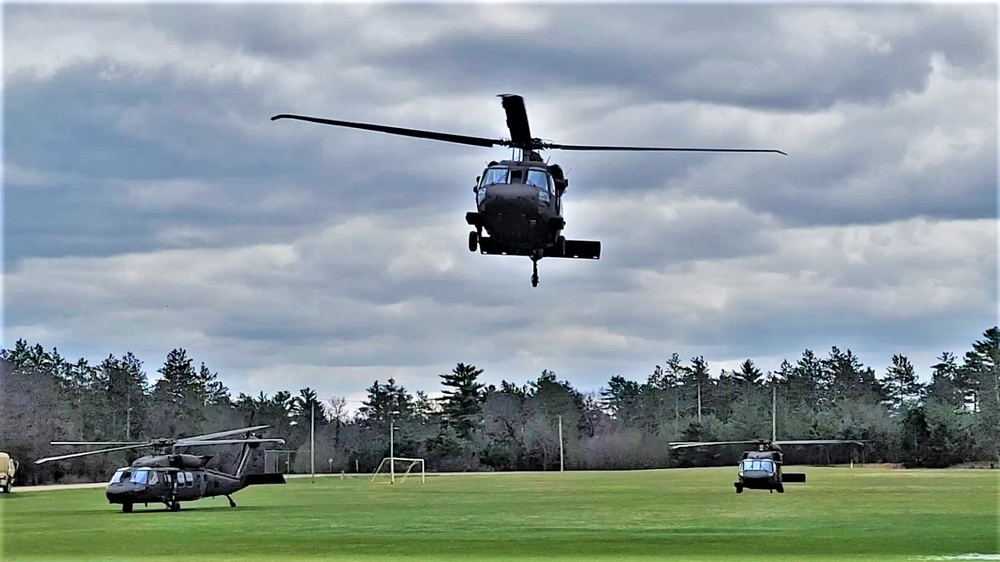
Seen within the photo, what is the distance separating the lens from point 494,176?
25.4 metres


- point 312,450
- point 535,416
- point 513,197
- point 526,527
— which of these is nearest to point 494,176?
point 513,197

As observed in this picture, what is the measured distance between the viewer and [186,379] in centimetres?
12381

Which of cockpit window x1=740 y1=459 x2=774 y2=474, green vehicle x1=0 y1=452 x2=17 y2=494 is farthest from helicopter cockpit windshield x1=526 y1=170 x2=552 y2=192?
green vehicle x1=0 y1=452 x2=17 y2=494

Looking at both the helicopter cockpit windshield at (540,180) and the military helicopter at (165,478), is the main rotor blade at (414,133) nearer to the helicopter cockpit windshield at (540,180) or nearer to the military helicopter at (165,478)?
the helicopter cockpit windshield at (540,180)

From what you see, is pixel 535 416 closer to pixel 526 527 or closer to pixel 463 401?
pixel 463 401

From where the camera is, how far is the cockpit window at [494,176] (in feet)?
82.7

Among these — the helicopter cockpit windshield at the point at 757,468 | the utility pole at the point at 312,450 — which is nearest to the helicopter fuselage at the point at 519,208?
the helicopter cockpit windshield at the point at 757,468

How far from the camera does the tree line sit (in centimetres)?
9925

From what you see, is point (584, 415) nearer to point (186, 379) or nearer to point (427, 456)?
point (427, 456)

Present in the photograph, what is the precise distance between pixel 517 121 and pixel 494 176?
1296mm

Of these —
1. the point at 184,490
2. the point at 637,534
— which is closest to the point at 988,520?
the point at 637,534

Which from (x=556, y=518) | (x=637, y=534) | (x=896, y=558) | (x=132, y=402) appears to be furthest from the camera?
(x=132, y=402)

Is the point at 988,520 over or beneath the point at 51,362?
beneath

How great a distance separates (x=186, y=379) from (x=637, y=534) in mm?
96341
